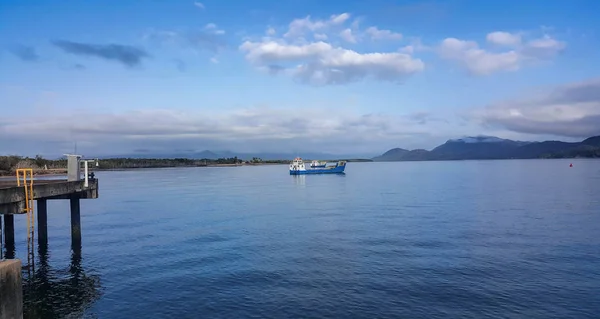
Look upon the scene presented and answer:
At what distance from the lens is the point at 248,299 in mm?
19469

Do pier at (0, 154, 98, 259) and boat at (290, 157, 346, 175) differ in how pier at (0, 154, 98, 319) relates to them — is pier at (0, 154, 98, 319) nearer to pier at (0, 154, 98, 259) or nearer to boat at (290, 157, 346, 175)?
pier at (0, 154, 98, 259)

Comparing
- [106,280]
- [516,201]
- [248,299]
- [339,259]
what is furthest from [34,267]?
[516,201]

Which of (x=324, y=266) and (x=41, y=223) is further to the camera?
(x=41, y=223)

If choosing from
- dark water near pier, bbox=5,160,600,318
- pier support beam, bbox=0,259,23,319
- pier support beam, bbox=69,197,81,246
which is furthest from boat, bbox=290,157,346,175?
pier support beam, bbox=0,259,23,319

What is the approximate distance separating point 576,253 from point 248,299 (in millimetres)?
21561

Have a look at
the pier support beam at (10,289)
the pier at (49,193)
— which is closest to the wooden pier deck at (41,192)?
the pier at (49,193)

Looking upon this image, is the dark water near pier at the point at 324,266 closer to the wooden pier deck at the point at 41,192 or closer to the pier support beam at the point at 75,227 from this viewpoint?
the pier support beam at the point at 75,227

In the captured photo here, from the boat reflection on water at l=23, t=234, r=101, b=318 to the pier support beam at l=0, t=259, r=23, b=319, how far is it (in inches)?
291

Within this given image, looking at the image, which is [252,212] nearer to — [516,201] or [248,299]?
[248,299]

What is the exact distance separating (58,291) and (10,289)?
37.1ft

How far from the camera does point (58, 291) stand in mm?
21047

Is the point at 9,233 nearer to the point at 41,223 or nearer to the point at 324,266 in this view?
the point at 41,223

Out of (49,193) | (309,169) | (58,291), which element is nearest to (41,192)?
(49,193)

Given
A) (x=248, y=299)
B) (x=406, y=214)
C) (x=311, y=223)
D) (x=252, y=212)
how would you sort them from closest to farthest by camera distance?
(x=248, y=299)
(x=311, y=223)
(x=406, y=214)
(x=252, y=212)
